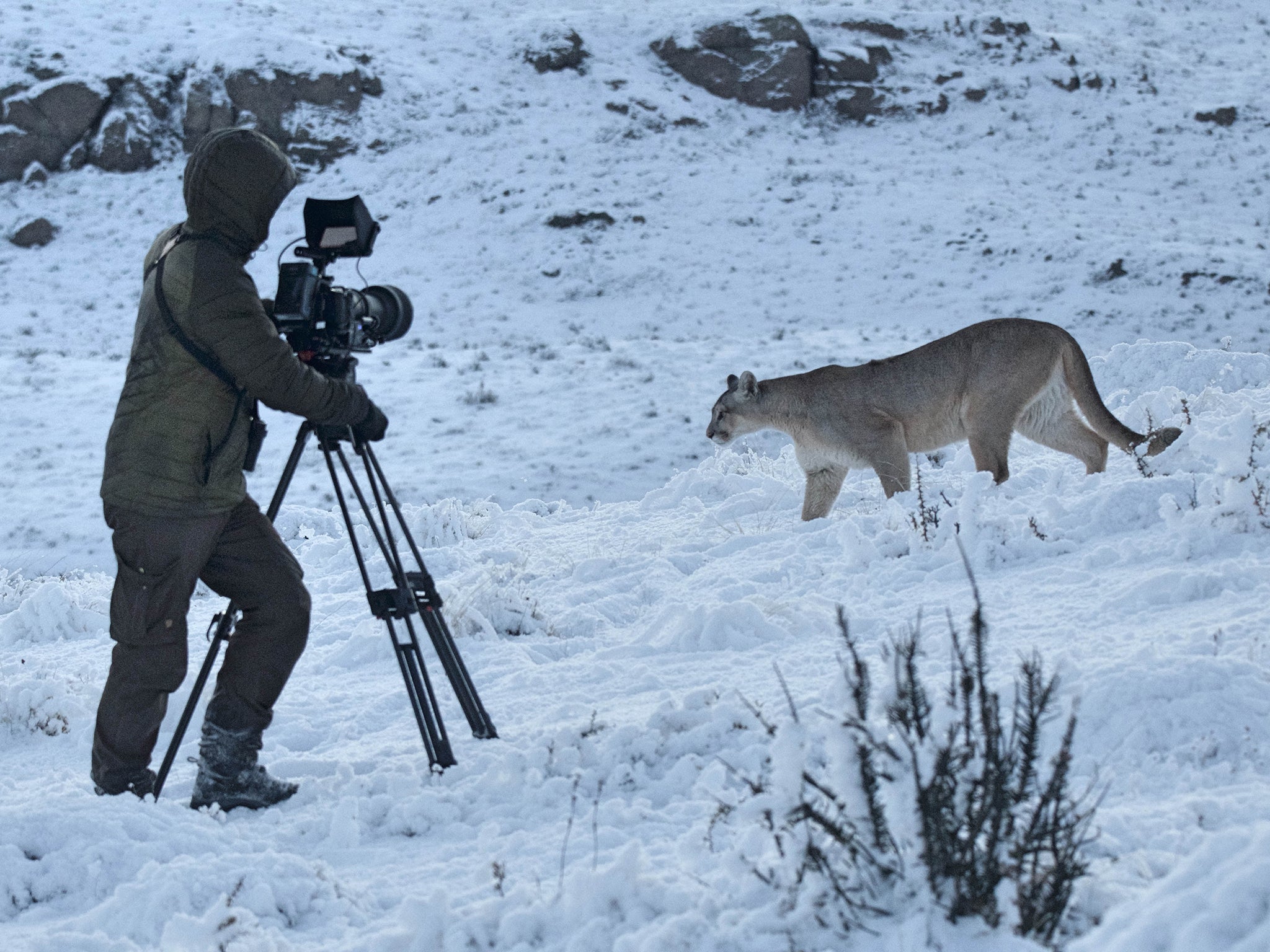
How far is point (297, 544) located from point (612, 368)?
8038mm

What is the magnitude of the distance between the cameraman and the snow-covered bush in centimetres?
213

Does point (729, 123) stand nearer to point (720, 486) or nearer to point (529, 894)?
point (720, 486)

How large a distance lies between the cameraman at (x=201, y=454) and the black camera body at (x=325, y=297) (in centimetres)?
15

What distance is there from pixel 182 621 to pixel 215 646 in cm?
15

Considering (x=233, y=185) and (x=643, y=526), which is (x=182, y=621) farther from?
(x=643, y=526)

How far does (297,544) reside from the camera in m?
8.53

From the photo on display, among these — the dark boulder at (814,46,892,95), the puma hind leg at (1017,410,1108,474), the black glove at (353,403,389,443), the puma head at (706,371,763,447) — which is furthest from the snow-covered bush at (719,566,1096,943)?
the dark boulder at (814,46,892,95)

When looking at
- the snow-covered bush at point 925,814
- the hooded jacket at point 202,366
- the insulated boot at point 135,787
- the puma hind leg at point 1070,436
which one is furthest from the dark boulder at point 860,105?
the snow-covered bush at point 925,814

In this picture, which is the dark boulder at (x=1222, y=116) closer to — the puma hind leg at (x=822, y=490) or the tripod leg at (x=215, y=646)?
the puma hind leg at (x=822, y=490)

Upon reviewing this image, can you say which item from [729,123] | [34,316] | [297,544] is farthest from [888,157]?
[297,544]

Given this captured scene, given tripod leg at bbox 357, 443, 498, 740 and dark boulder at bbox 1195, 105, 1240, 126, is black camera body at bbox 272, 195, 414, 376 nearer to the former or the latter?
tripod leg at bbox 357, 443, 498, 740

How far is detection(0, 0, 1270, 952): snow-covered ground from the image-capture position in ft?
8.36

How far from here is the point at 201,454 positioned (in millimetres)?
3260

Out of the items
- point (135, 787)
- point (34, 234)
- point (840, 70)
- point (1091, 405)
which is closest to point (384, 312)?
point (135, 787)
